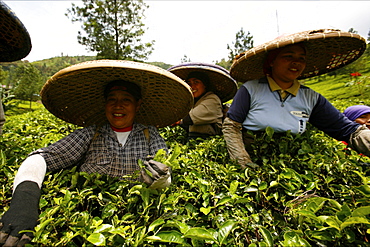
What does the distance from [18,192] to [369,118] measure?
3.18m

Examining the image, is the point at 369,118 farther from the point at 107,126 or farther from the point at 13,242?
the point at 13,242

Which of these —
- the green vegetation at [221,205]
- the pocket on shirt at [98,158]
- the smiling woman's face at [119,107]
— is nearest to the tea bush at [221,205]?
the green vegetation at [221,205]

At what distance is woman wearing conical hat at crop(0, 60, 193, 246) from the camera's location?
122 cm

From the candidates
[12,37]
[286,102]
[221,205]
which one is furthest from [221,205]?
[12,37]

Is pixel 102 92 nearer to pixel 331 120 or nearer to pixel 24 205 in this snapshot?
pixel 24 205

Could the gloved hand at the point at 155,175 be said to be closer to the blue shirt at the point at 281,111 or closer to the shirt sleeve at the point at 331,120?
the blue shirt at the point at 281,111

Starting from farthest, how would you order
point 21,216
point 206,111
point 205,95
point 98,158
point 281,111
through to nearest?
point 205,95
point 206,111
point 281,111
point 98,158
point 21,216

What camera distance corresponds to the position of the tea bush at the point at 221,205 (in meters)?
0.82

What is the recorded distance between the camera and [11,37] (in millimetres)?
1655

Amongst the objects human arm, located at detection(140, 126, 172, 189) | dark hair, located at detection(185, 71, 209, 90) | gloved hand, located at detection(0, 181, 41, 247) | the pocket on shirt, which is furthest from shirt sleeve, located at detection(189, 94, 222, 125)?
gloved hand, located at detection(0, 181, 41, 247)

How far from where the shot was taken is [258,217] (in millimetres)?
991

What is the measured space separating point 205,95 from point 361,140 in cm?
175

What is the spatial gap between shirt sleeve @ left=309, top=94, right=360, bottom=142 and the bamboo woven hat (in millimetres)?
1145

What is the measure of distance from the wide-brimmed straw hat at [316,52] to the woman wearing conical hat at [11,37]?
1.71 meters
